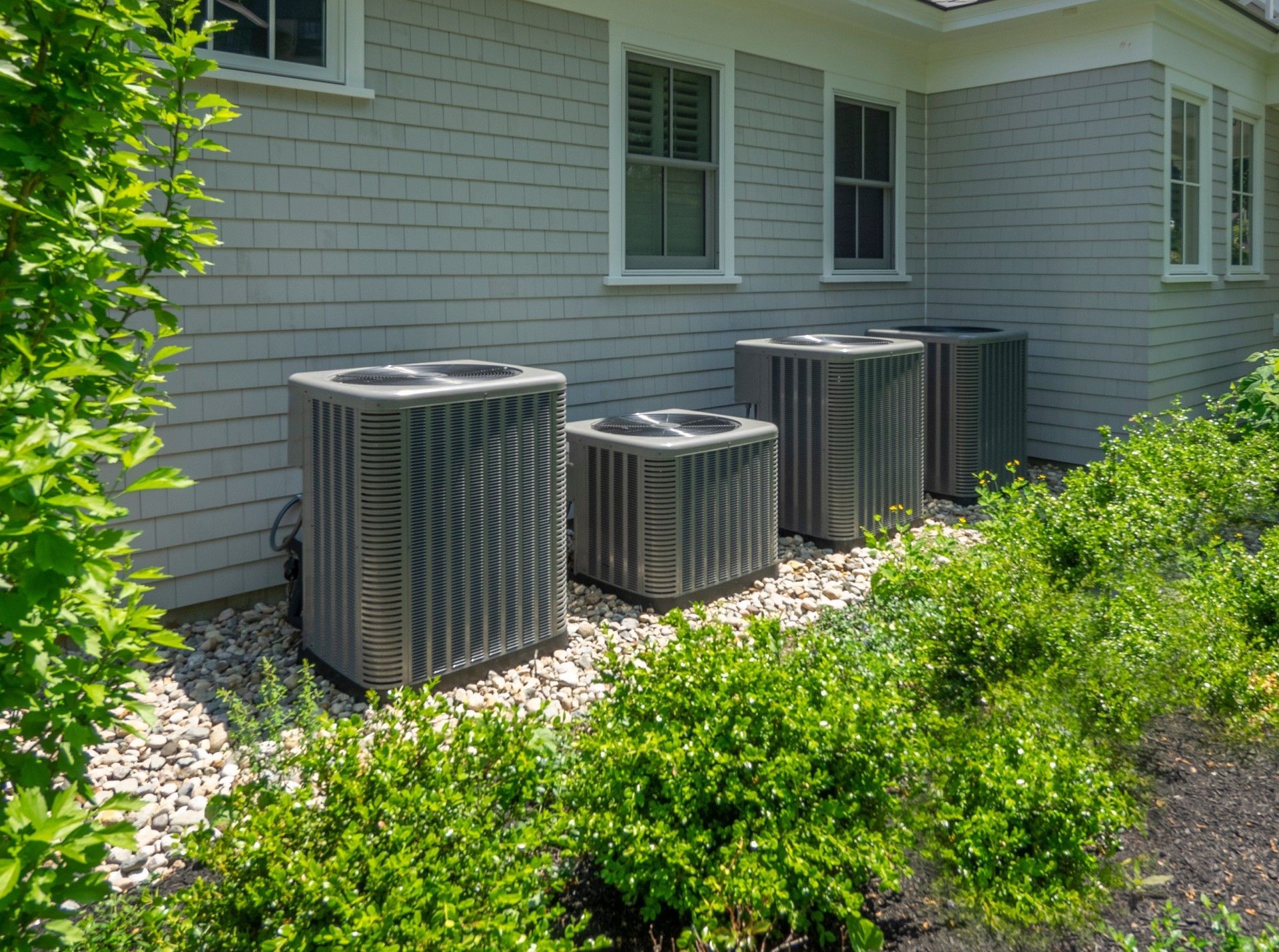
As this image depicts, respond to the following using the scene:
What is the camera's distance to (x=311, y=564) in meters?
4.08

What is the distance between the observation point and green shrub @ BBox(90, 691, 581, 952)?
76.1 inches

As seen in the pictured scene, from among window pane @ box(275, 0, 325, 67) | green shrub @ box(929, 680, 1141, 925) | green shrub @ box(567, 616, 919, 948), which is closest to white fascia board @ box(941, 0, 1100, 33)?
window pane @ box(275, 0, 325, 67)

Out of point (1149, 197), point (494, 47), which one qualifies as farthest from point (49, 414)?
point (1149, 197)

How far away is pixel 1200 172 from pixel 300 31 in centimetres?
696

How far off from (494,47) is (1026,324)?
4717 millimetres

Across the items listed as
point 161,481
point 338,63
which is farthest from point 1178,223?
point 161,481

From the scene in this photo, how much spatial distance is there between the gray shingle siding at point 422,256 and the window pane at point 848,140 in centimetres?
93

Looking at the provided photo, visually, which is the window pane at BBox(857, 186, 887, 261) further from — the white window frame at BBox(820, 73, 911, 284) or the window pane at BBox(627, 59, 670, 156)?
the window pane at BBox(627, 59, 670, 156)

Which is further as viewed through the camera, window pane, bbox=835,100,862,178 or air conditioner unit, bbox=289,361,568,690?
window pane, bbox=835,100,862,178

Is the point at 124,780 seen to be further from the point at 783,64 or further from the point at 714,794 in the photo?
Result: the point at 783,64

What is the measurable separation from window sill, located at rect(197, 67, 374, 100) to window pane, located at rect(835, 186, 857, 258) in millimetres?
4079

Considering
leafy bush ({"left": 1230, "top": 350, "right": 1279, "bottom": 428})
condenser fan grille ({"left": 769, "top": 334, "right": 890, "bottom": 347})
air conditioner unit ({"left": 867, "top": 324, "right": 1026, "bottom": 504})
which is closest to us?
condenser fan grille ({"left": 769, "top": 334, "right": 890, "bottom": 347})

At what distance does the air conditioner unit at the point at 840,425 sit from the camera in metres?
5.90

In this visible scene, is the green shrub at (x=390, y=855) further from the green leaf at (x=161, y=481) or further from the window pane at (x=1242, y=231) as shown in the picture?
the window pane at (x=1242, y=231)
